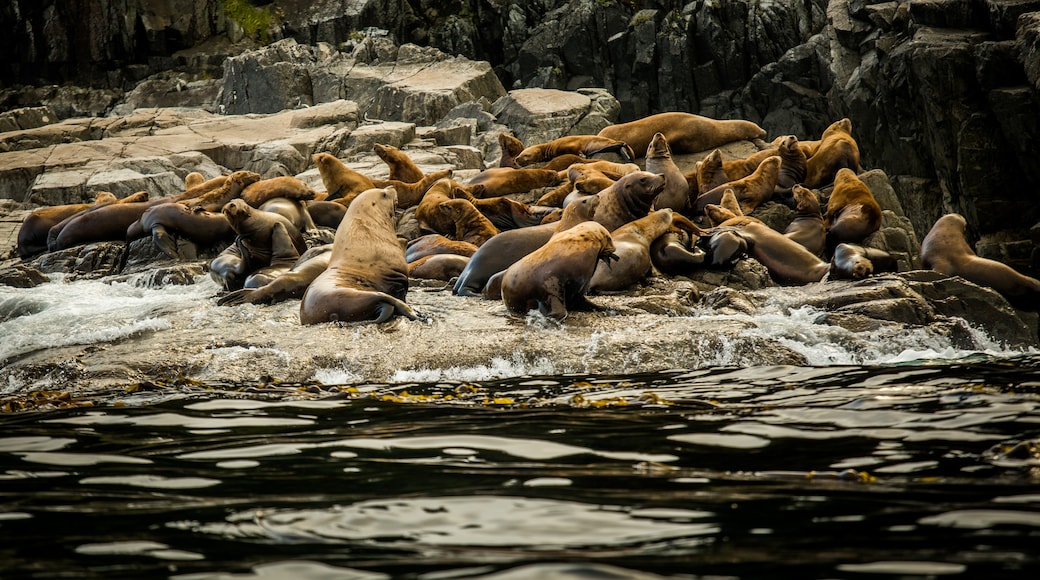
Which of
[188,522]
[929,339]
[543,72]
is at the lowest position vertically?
[929,339]

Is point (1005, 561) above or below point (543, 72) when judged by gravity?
below

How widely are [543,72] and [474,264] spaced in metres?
32.4

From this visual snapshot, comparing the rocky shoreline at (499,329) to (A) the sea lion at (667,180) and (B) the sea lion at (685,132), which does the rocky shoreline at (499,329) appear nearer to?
(B) the sea lion at (685,132)

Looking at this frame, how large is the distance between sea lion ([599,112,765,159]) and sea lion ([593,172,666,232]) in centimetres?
513

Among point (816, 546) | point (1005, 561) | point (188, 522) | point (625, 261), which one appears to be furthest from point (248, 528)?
point (625, 261)

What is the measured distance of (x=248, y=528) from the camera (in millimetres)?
2643

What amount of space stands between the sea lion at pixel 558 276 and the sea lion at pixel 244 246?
4.02 m

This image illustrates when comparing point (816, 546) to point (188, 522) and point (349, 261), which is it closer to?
point (188, 522)

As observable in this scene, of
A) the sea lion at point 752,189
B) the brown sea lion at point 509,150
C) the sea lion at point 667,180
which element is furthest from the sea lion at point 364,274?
the brown sea lion at point 509,150

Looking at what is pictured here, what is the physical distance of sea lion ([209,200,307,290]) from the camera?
11.1m

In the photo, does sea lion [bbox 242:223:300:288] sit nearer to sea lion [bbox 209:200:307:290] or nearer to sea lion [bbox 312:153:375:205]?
sea lion [bbox 209:200:307:290]

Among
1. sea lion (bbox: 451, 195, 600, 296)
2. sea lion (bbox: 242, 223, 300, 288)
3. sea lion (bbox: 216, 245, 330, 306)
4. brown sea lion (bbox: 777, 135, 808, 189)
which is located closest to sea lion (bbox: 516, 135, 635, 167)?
brown sea lion (bbox: 777, 135, 808, 189)

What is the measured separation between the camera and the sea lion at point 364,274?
8.24m

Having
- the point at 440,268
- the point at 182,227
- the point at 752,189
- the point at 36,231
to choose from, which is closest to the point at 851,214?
the point at 752,189
